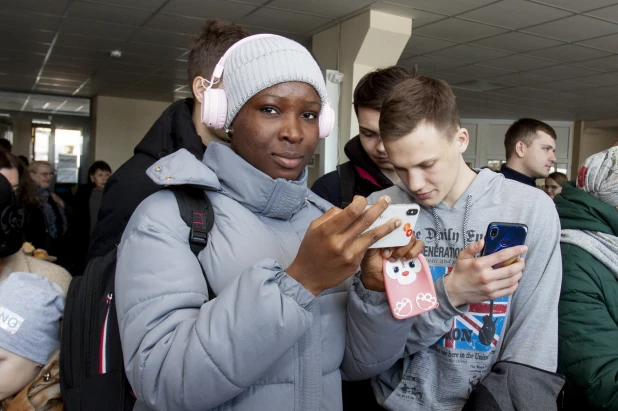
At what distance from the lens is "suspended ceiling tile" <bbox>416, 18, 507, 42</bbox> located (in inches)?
203

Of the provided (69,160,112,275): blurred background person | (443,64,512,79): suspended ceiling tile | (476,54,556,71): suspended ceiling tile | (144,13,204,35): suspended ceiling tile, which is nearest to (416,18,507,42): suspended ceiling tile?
(476,54,556,71): suspended ceiling tile

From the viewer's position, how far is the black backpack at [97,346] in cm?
103

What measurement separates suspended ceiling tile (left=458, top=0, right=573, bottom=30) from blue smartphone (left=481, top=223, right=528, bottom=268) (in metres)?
4.01

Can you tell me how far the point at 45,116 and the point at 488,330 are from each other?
40.3 ft

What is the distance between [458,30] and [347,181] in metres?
3.83

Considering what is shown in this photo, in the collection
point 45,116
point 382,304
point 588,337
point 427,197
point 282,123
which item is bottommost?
point 588,337

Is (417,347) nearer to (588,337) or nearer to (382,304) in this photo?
(382,304)

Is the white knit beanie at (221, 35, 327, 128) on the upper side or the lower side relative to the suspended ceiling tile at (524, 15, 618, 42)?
lower

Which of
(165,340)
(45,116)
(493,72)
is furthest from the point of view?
(45,116)

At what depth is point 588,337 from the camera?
1.29 meters

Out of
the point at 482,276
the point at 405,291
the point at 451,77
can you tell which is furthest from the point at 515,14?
the point at 405,291

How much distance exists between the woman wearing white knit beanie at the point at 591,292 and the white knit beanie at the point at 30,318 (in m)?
1.23

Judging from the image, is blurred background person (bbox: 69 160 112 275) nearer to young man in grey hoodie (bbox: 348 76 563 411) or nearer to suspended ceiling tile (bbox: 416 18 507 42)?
suspended ceiling tile (bbox: 416 18 507 42)

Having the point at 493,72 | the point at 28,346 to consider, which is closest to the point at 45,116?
the point at 493,72
